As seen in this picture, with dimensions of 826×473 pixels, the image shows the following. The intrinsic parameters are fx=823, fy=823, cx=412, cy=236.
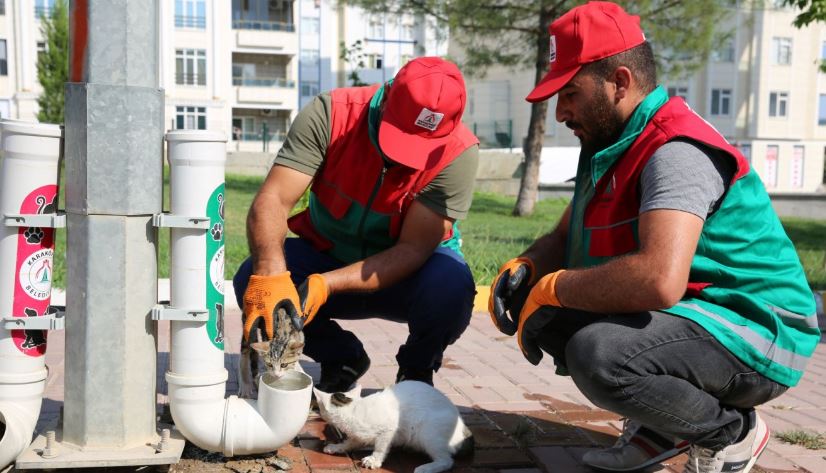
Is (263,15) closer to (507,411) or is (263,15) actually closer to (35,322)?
(507,411)

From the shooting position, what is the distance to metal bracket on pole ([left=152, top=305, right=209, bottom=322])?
2.47m

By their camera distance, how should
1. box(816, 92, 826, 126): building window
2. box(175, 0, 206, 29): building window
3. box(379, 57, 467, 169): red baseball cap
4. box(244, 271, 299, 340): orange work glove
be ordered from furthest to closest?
box(816, 92, 826, 126): building window
box(175, 0, 206, 29): building window
box(379, 57, 467, 169): red baseball cap
box(244, 271, 299, 340): orange work glove

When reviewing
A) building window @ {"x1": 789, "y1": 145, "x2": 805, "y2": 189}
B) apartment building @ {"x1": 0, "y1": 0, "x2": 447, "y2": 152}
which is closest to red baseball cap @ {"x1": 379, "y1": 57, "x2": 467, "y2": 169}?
apartment building @ {"x1": 0, "y1": 0, "x2": 447, "y2": 152}

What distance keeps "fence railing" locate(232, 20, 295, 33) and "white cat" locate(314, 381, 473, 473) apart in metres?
41.1

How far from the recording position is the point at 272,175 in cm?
321

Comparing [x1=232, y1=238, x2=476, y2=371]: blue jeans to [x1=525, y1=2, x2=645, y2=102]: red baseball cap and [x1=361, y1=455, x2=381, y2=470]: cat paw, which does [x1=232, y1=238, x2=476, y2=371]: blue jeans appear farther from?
[x1=525, y1=2, x2=645, y2=102]: red baseball cap

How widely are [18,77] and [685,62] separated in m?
30.2

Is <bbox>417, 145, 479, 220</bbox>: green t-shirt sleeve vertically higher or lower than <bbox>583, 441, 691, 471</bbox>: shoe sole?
higher

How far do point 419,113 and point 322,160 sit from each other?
0.52 metres

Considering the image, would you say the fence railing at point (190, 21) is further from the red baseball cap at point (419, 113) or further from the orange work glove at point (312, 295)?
the orange work glove at point (312, 295)

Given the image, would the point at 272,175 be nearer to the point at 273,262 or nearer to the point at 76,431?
the point at 273,262

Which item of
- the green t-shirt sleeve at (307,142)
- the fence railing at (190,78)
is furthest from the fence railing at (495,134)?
the green t-shirt sleeve at (307,142)

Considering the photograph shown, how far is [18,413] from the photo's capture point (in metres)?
2.47

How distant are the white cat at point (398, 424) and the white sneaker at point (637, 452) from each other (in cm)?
45
